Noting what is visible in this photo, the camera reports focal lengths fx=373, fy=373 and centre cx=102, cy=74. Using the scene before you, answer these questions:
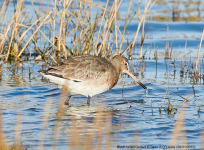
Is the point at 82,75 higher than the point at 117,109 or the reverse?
higher

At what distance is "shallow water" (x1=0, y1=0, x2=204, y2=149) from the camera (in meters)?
5.04

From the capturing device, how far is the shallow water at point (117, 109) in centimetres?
504

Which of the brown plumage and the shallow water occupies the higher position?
the brown plumage

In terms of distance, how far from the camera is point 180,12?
1628 centimetres

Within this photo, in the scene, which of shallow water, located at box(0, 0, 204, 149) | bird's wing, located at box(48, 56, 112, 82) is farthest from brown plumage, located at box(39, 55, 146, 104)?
shallow water, located at box(0, 0, 204, 149)

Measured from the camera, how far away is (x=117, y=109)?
6500 mm

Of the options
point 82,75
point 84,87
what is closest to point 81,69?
point 82,75

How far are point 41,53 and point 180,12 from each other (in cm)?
863

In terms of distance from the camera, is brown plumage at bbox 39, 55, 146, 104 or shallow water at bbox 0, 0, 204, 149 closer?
shallow water at bbox 0, 0, 204, 149

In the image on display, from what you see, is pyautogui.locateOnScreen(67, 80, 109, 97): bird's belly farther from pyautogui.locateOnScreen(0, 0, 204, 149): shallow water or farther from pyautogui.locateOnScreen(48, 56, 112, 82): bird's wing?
pyautogui.locateOnScreen(0, 0, 204, 149): shallow water

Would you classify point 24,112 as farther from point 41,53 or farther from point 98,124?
point 41,53

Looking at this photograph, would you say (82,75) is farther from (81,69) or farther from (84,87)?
(84,87)

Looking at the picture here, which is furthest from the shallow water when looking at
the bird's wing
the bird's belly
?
the bird's wing

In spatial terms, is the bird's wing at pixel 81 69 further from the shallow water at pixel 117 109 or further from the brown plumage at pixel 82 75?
the shallow water at pixel 117 109
